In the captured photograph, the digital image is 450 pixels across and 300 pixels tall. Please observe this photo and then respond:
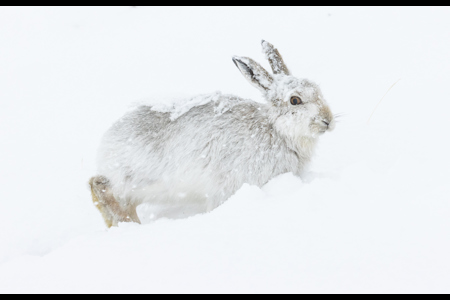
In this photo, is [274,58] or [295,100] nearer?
[295,100]

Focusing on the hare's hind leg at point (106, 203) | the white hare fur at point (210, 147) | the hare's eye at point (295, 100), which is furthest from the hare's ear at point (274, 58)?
the hare's hind leg at point (106, 203)

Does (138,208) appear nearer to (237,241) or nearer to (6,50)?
(237,241)

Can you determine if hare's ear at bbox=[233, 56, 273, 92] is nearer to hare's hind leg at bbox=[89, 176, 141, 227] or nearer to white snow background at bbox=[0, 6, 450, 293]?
white snow background at bbox=[0, 6, 450, 293]

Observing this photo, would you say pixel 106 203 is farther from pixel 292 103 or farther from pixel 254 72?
pixel 292 103

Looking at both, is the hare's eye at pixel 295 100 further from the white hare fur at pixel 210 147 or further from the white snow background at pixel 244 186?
the white snow background at pixel 244 186

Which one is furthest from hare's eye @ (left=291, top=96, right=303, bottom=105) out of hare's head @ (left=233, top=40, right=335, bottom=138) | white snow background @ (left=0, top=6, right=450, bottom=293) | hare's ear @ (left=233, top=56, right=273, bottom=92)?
white snow background @ (left=0, top=6, right=450, bottom=293)

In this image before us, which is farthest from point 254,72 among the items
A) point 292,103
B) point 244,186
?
point 244,186

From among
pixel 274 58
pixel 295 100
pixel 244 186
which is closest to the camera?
pixel 244 186
